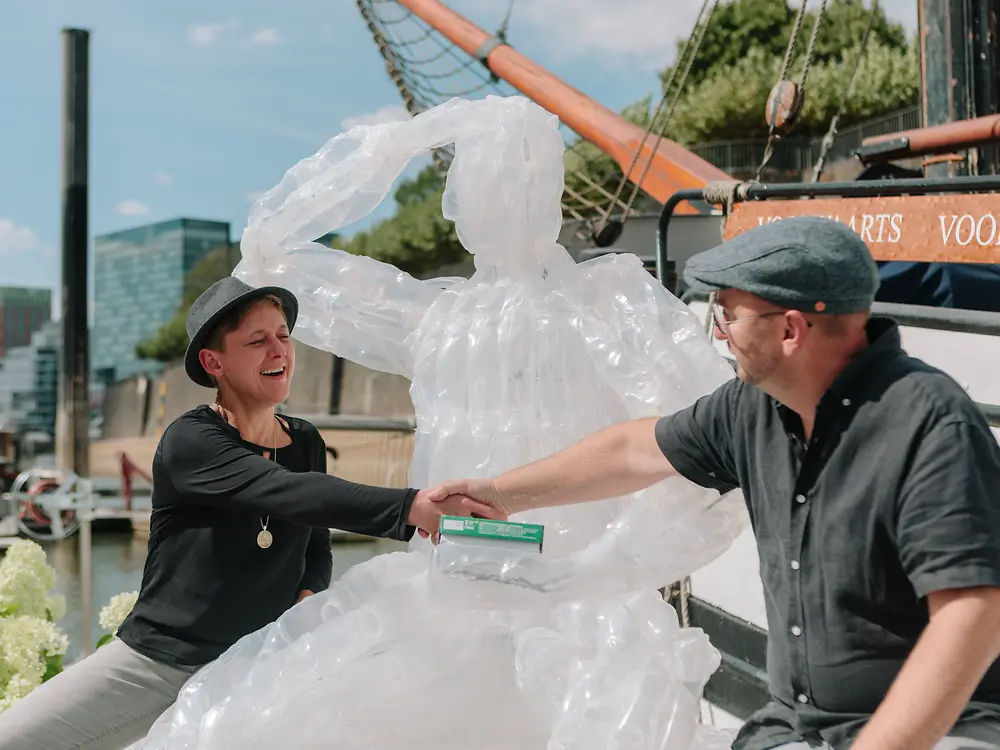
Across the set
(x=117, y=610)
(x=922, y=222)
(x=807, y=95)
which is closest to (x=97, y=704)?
(x=117, y=610)

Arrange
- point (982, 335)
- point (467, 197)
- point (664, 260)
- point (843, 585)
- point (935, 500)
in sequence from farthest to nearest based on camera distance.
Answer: point (664, 260), point (982, 335), point (467, 197), point (843, 585), point (935, 500)

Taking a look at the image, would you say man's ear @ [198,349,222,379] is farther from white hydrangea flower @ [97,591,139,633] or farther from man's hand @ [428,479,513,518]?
white hydrangea flower @ [97,591,139,633]

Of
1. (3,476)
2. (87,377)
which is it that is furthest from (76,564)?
(87,377)

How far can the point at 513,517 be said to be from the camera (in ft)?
→ 7.20

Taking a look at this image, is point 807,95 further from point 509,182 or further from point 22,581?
point 509,182

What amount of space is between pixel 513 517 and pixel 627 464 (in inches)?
13.1

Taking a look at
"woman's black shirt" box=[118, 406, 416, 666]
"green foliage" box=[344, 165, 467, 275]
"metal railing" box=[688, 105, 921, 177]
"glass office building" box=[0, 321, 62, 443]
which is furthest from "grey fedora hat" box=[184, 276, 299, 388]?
"glass office building" box=[0, 321, 62, 443]

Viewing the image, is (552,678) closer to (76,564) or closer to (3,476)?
(76,564)

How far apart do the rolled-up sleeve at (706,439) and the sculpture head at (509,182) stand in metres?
0.56

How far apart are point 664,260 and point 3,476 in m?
16.4

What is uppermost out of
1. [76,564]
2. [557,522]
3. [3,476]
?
[557,522]

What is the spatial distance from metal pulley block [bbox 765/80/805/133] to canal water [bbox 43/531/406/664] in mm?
9108

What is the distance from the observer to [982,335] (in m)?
2.94

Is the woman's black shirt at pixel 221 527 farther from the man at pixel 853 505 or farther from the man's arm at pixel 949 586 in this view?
the man's arm at pixel 949 586
